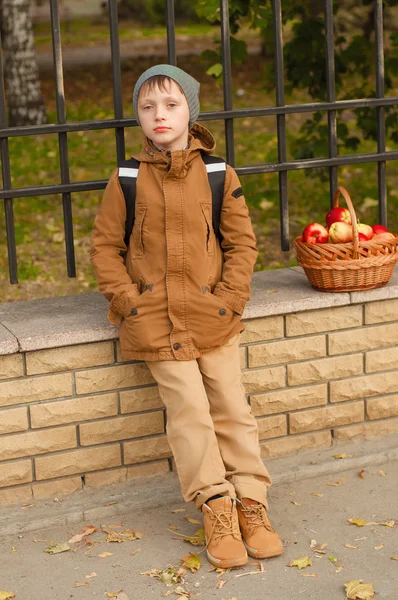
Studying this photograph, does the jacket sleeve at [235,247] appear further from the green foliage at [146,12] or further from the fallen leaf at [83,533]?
the green foliage at [146,12]

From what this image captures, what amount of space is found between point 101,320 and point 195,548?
871 mm

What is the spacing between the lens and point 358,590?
3.06m

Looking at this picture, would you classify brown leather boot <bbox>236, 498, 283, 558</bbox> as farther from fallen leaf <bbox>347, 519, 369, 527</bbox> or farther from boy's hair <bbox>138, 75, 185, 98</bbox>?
boy's hair <bbox>138, 75, 185, 98</bbox>

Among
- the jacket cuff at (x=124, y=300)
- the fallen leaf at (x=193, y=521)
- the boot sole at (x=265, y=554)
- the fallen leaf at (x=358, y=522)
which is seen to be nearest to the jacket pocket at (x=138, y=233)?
the jacket cuff at (x=124, y=300)

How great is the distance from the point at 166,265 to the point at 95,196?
16.4 feet

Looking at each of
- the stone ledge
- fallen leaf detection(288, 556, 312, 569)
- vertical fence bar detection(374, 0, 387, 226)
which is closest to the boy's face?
the stone ledge

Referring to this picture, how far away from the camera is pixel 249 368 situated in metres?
3.86

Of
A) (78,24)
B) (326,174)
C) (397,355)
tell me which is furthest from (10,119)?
(78,24)

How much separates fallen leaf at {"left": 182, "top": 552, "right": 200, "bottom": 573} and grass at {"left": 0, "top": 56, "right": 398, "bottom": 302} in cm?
339

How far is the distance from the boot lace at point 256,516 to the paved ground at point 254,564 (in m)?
0.10

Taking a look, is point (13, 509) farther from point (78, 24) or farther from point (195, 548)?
point (78, 24)

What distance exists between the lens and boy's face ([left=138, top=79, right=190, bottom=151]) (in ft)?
11.0

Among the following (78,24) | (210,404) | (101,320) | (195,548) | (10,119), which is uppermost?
(78,24)

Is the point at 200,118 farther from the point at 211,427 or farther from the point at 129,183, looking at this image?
the point at 211,427
